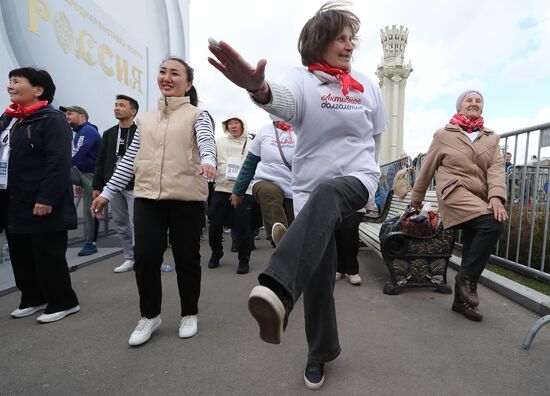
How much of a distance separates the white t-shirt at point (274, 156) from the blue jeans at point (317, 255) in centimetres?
164

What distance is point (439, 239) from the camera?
3.45 meters

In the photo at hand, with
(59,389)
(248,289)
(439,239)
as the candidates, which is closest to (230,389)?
(59,389)

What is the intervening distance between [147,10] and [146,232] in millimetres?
7194

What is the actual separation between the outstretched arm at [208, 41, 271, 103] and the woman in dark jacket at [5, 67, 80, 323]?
6.35 ft

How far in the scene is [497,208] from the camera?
2656 millimetres

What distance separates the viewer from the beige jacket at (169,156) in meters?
2.31

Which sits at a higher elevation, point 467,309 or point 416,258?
point 416,258

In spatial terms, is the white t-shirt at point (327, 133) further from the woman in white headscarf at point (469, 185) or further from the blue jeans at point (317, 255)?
the woman in white headscarf at point (469, 185)

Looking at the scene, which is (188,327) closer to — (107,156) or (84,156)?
(107,156)

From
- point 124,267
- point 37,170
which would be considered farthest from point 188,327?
point 124,267

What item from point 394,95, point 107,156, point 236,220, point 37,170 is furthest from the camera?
point 394,95

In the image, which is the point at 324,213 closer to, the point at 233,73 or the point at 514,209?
the point at 233,73

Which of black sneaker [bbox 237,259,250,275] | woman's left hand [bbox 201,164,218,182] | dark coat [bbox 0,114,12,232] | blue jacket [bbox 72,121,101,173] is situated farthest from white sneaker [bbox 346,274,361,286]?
blue jacket [bbox 72,121,101,173]

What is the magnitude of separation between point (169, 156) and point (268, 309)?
142 centimetres
